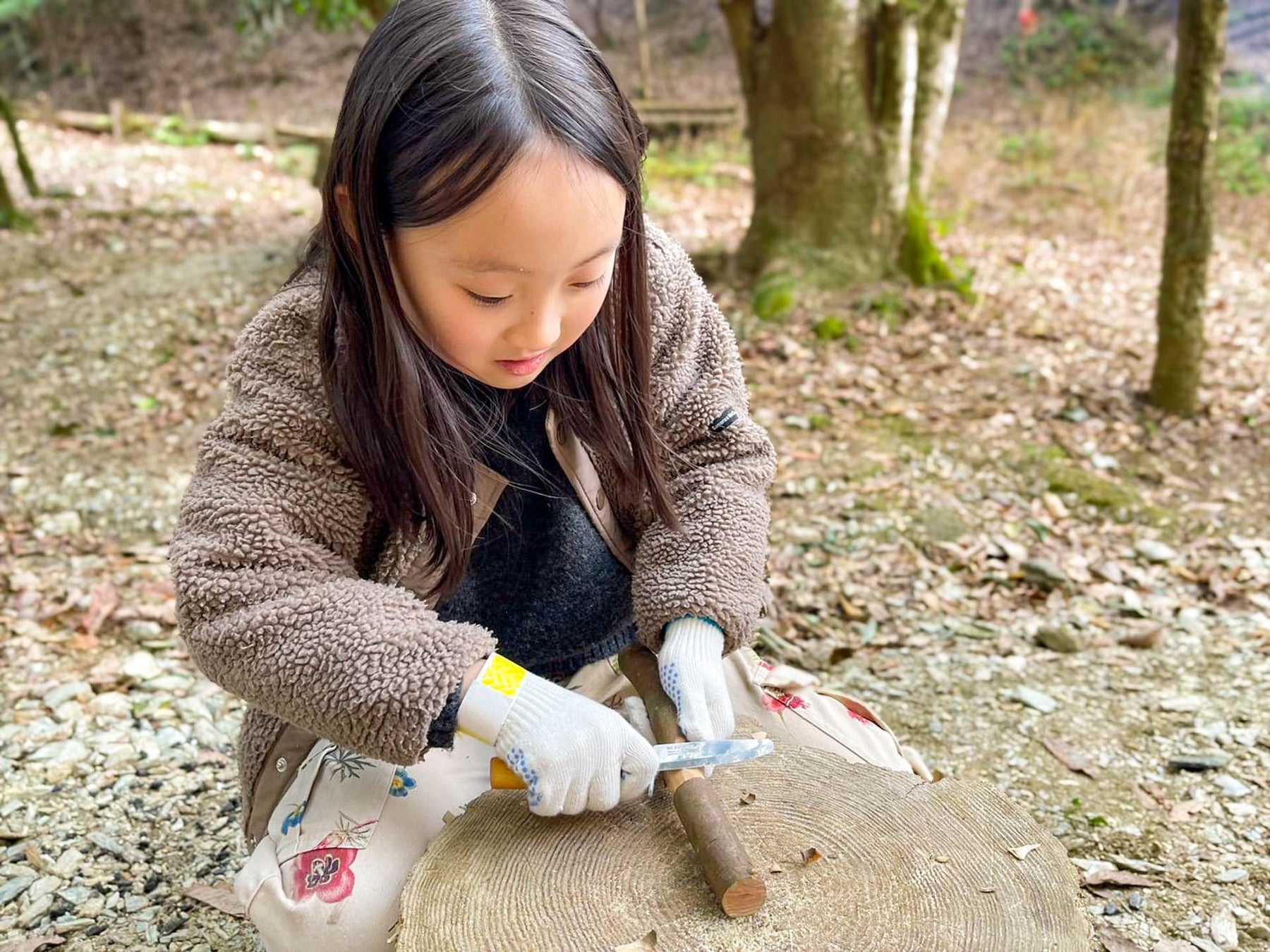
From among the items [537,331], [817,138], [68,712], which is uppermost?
[817,138]

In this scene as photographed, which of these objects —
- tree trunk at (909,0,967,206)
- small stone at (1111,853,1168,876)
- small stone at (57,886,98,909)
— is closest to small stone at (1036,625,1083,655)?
small stone at (1111,853,1168,876)

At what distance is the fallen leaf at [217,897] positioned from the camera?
226 centimetres

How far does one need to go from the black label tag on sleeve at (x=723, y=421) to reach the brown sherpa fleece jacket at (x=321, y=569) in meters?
0.09

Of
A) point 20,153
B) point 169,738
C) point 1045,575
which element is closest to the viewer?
point 169,738

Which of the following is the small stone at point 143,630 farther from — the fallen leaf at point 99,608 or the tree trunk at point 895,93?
the tree trunk at point 895,93

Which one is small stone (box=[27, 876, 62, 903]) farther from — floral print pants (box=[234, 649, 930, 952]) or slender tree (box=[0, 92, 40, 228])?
slender tree (box=[0, 92, 40, 228])

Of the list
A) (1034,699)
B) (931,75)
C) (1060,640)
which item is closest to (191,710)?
(1034,699)

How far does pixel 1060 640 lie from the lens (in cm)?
322

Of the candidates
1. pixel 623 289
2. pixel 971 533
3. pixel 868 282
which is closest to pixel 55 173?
pixel 868 282

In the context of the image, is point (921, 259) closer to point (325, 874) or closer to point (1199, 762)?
point (1199, 762)

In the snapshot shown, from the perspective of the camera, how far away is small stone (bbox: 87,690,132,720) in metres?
2.94

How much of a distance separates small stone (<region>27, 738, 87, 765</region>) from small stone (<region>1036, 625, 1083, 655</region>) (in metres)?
2.60

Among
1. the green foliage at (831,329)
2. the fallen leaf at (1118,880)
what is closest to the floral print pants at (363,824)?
the fallen leaf at (1118,880)

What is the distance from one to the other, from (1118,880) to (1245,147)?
8744mm
